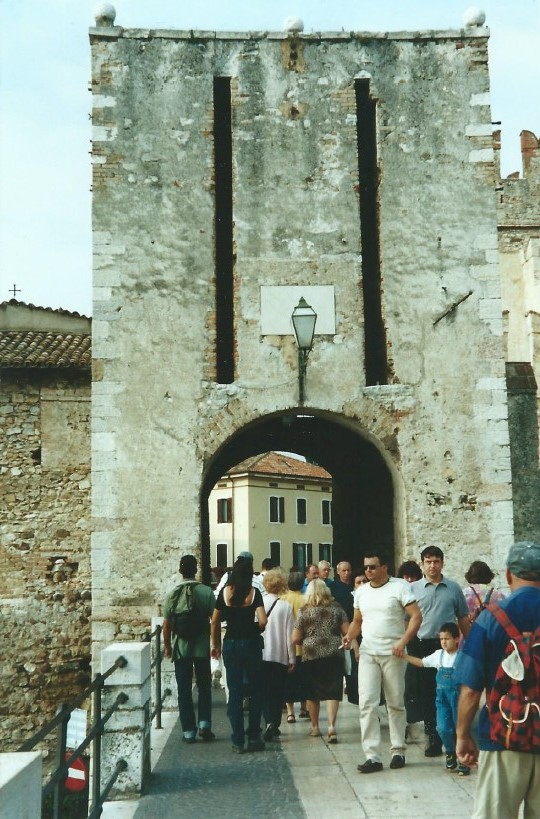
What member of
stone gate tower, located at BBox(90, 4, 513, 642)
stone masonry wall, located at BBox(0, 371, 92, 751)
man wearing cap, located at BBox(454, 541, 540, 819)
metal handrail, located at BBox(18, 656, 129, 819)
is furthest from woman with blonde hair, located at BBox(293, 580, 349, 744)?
stone masonry wall, located at BBox(0, 371, 92, 751)

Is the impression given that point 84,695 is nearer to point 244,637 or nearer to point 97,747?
point 97,747

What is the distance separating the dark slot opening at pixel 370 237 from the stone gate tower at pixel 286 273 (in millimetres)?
29

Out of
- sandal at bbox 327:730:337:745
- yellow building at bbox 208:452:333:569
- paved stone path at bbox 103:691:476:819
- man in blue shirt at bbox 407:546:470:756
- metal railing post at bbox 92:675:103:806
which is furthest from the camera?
yellow building at bbox 208:452:333:569

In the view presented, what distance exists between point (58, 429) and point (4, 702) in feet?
12.9

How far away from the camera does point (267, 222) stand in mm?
12625

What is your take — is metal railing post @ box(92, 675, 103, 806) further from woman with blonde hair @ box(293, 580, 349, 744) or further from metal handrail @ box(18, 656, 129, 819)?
woman with blonde hair @ box(293, 580, 349, 744)

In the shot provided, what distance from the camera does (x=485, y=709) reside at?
4.12 m

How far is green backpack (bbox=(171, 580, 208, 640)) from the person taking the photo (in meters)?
8.46

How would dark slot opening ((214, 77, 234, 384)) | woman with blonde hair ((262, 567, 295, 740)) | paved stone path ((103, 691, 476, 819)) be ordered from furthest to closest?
dark slot opening ((214, 77, 234, 384))
woman with blonde hair ((262, 567, 295, 740))
paved stone path ((103, 691, 476, 819))

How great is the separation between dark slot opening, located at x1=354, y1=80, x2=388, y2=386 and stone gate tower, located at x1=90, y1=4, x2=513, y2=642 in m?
0.03

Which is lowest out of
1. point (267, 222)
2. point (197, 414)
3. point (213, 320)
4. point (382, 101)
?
point (197, 414)

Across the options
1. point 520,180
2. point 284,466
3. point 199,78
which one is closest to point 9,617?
point 199,78

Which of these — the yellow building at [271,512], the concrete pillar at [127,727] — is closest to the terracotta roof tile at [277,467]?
the yellow building at [271,512]

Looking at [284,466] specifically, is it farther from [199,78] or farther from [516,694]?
[516,694]
